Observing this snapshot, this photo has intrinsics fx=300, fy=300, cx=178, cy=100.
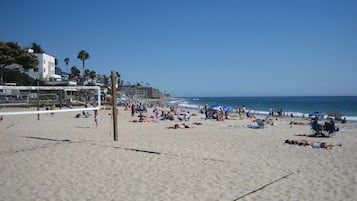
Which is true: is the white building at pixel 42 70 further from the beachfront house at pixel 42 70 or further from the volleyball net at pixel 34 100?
the volleyball net at pixel 34 100

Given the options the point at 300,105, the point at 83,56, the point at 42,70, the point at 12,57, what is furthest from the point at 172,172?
the point at 300,105

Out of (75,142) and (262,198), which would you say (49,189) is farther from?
(75,142)

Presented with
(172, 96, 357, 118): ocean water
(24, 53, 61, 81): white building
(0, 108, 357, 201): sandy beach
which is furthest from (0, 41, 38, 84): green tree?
(172, 96, 357, 118): ocean water

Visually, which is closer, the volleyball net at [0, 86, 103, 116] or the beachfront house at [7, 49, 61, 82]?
the volleyball net at [0, 86, 103, 116]

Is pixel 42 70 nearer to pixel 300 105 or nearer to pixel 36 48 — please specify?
pixel 36 48

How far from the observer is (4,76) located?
3691 cm

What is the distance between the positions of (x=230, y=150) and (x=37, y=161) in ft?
16.6

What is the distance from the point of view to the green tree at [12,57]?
3376cm

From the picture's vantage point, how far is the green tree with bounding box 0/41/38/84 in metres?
33.8

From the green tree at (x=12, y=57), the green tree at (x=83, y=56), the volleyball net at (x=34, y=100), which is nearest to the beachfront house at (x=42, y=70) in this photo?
the green tree at (x=12, y=57)

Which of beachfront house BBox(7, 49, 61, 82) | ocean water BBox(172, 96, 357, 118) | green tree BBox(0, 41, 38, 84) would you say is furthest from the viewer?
ocean water BBox(172, 96, 357, 118)

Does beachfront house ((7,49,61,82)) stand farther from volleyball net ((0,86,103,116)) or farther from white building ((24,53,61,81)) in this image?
volleyball net ((0,86,103,116))

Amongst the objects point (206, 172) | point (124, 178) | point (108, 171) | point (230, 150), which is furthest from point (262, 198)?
point (230, 150)

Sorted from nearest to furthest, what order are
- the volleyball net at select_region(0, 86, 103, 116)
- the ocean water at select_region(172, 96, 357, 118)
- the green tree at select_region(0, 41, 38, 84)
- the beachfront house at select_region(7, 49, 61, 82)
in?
1. the volleyball net at select_region(0, 86, 103, 116)
2. the green tree at select_region(0, 41, 38, 84)
3. the beachfront house at select_region(7, 49, 61, 82)
4. the ocean water at select_region(172, 96, 357, 118)
